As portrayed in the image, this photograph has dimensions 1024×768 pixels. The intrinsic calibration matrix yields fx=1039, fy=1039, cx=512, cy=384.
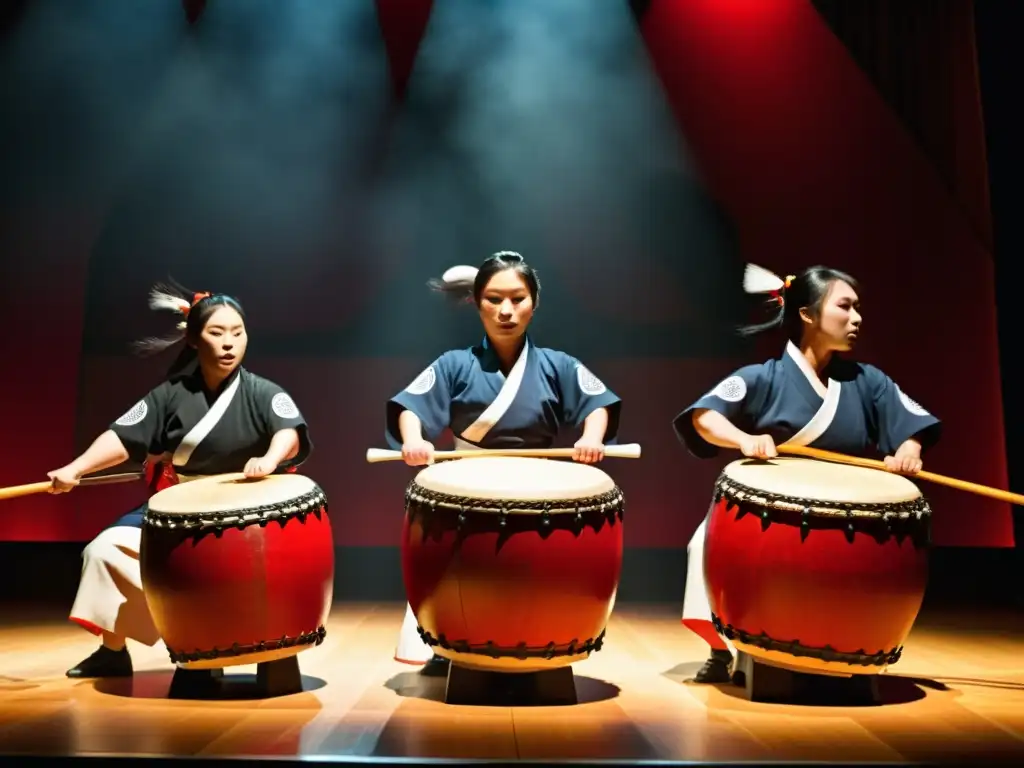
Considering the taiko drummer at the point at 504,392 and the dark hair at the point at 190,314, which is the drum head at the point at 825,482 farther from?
the dark hair at the point at 190,314

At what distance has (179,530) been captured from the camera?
2.61 meters

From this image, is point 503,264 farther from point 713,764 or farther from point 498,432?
point 713,764

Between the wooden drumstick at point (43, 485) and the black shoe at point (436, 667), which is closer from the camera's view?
the wooden drumstick at point (43, 485)

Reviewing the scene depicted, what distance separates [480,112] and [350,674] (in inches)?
104

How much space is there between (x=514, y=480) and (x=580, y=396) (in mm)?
570

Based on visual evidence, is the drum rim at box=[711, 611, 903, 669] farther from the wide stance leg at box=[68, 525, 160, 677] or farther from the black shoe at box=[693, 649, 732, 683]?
the wide stance leg at box=[68, 525, 160, 677]

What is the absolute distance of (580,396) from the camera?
9.91 feet

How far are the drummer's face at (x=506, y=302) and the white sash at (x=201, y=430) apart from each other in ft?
2.57

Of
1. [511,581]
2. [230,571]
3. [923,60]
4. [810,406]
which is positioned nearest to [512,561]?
[511,581]

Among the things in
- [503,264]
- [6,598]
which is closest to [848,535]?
[503,264]

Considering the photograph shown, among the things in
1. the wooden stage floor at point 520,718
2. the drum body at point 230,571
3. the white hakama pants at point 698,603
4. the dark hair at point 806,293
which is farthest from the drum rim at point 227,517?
the dark hair at point 806,293

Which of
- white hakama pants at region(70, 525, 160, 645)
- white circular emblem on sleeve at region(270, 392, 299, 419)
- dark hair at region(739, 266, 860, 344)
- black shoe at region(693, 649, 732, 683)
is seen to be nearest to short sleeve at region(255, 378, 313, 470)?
white circular emblem on sleeve at region(270, 392, 299, 419)

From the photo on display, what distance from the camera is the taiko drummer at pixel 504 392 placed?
296cm

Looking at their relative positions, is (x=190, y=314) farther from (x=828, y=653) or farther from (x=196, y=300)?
(x=828, y=653)
